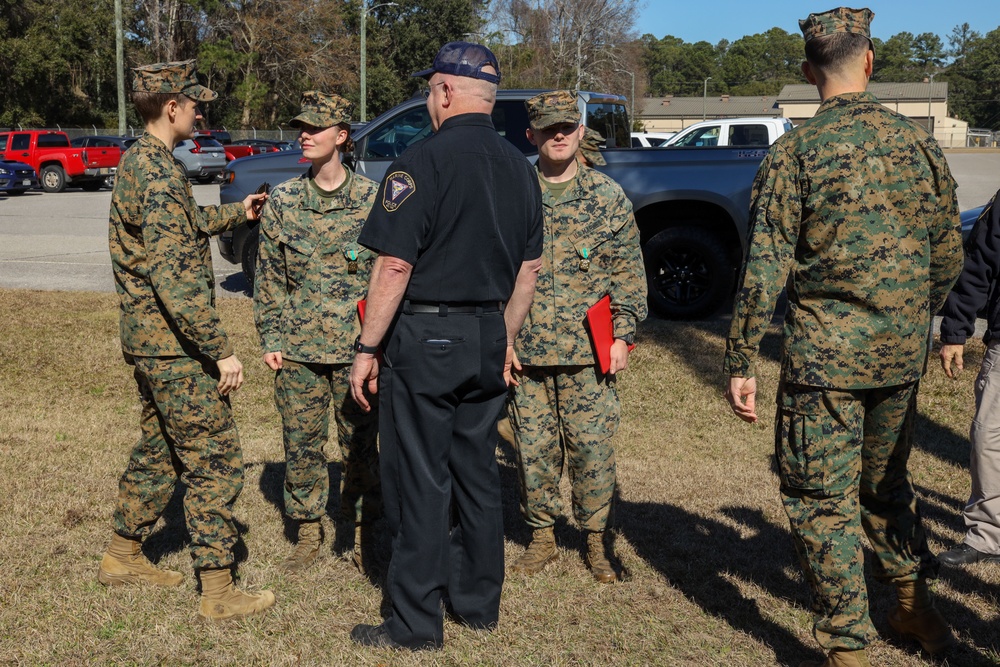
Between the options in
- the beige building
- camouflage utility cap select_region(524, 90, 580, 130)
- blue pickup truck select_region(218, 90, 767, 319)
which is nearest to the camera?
camouflage utility cap select_region(524, 90, 580, 130)

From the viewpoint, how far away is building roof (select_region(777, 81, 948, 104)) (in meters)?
99.4

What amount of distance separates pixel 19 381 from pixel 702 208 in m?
6.24

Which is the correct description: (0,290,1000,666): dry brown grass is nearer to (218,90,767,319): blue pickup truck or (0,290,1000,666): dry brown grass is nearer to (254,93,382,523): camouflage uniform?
(254,93,382,523): camouflage uniform

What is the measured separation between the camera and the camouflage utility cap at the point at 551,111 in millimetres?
4109

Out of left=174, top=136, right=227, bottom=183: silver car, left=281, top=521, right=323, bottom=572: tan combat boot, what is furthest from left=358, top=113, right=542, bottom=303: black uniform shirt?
left=174, top=136, right=227, bottom=183: silver car

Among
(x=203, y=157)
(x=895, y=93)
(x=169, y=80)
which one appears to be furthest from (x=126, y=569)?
(x=895, y=93)

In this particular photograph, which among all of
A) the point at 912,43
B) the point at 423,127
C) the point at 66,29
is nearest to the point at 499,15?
the point at 66,29

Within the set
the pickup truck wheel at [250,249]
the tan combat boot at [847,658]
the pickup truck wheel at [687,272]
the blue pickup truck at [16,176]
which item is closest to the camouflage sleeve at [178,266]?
the tan combat boot at [847,658]

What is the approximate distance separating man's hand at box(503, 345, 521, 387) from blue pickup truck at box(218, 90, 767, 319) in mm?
5353

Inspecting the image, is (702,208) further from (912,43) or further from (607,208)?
(912,43)

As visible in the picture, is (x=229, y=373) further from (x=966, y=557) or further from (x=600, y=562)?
(x=966, y=557)

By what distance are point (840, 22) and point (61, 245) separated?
565 inches

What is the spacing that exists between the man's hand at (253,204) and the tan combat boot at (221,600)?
144 centimetres

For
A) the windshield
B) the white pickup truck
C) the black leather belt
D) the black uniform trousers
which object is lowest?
the black uniform trousers
